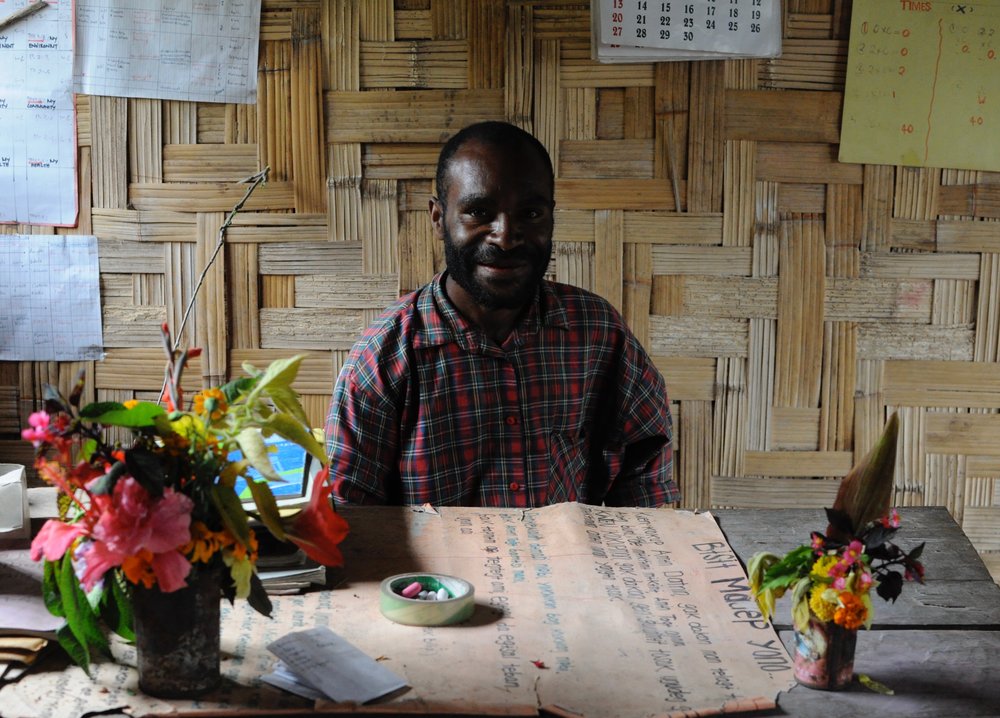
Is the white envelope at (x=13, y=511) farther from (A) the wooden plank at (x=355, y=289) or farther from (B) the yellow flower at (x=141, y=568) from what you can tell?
(A) the wooden plank at (x=355, y=289)

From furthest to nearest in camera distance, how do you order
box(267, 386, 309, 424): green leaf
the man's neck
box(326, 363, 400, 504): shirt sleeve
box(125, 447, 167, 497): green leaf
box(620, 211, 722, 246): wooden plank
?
box(620, 211, 722, 246): wooden plank, the man's neck, box(326, 363, 400, 504): shirt sleeve, box(267, 386, 309, 424): green leaf, box(125, 447, 167, 497): green leaf

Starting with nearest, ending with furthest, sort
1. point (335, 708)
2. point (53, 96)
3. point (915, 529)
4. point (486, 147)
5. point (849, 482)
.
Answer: point (335, 708) → point (849, 482) → point (915, 529) → point (486, 147) → point (53, 96)

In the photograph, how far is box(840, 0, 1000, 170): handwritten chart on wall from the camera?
89.5 inches

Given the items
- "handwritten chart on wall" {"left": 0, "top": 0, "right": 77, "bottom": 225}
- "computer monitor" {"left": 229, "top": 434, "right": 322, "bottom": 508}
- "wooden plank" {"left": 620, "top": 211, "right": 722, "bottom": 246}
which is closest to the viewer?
"computer monitor" {"left": 229, "top": 434, "right": 322, "bottom": 508}

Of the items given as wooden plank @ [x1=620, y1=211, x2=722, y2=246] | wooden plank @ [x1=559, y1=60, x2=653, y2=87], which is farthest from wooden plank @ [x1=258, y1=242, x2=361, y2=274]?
wooden plank @ [x1=559, y1=60, x2=653, y2=87]

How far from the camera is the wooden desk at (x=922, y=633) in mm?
1012

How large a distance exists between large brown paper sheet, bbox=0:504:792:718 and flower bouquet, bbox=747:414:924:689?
56 millimetres

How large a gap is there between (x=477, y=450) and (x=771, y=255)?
101cm

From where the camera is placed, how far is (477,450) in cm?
178

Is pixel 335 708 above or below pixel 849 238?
below

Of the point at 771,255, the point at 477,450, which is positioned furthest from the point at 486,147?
the point at 771,255

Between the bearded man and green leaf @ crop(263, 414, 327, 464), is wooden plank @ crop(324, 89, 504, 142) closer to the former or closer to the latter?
the bearded man

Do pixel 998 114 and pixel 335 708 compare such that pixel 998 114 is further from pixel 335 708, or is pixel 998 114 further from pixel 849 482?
pixel 335 708

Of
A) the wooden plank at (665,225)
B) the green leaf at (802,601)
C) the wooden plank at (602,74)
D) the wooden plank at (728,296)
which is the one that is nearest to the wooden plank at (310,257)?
the wooden plank at (665,225)
